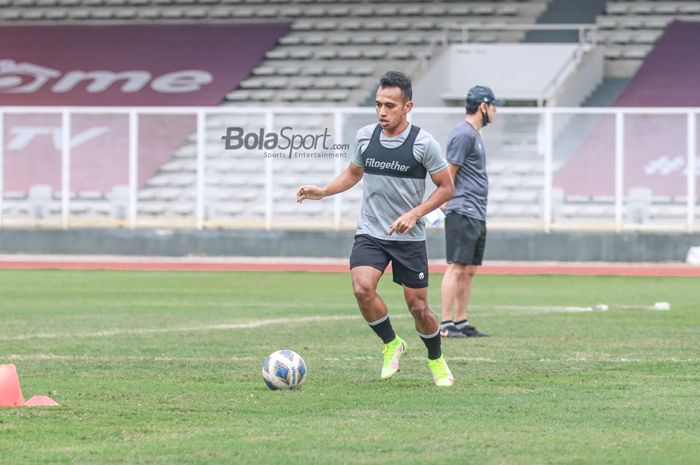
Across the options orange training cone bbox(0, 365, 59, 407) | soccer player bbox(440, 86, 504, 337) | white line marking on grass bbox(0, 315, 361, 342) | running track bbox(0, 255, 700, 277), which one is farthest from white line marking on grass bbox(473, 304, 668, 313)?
orange training cone bbox(0, 365, 59, 407)

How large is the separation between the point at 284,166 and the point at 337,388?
19254mm

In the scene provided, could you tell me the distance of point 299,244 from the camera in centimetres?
2927

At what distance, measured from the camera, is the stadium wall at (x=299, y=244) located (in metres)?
27.9

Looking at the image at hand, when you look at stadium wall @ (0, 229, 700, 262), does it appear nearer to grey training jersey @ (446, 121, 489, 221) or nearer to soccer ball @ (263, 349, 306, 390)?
grey training jersey @ (446, 121, 489, 221)

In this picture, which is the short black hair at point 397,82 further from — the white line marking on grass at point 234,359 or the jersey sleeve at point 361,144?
the white line marking on grass at point 234,359

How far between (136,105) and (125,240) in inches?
352

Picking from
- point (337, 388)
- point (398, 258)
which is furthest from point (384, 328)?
point (337, 388)

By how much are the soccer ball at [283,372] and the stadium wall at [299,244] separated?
18496 mm

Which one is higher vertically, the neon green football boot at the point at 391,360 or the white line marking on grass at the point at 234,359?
the neon green football boot at the point at 391,360

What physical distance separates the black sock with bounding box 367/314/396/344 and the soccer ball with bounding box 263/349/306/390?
28.8 inches

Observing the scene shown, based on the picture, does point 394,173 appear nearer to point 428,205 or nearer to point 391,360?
point 428,205

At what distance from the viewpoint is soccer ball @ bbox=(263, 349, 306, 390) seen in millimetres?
9656

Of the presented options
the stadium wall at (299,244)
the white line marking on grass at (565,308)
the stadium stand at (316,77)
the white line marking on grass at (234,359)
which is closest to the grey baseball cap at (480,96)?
the white line marking on grass at (234,359)

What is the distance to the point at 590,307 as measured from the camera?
17.7m
